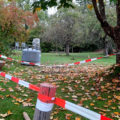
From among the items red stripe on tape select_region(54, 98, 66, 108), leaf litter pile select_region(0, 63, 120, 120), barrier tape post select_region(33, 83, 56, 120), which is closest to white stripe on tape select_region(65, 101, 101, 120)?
red stripe on tape select_region(54, 98, 66, 108)

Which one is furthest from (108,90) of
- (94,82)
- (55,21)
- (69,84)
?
(55,21)

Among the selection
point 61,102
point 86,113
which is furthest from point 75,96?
point 86,113

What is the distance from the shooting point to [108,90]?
5031 mm

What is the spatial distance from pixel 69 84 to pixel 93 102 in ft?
5.34

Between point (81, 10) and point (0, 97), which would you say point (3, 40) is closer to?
point (0, 97)

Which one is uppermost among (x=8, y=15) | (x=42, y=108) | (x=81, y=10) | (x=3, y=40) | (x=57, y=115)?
(x=81, y=10)

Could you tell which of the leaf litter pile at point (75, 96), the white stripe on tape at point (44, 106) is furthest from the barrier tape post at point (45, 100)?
the leaf litter pile at point (75, 96)

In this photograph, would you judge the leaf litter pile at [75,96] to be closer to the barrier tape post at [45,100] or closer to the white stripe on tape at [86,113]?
the barrier tape post at [45,100]

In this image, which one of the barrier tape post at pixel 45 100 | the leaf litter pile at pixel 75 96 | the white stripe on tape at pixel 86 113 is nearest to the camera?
the white stripe on tape at pixel 86 113

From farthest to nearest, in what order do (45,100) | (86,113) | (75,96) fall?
(75,96) < (45,100) < (86,113)

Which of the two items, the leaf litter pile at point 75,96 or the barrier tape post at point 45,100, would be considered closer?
the barrier tape post at point 45,100

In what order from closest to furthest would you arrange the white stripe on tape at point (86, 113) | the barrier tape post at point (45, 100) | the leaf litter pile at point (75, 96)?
the white stripe on tape at point (86, 113)
the barrier tape post at point (45, 100)
the leaf litter pile at point (75, 96)

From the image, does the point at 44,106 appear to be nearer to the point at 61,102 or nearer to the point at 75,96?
the point at 61,102

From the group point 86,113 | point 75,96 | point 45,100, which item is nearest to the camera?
point 86,113
